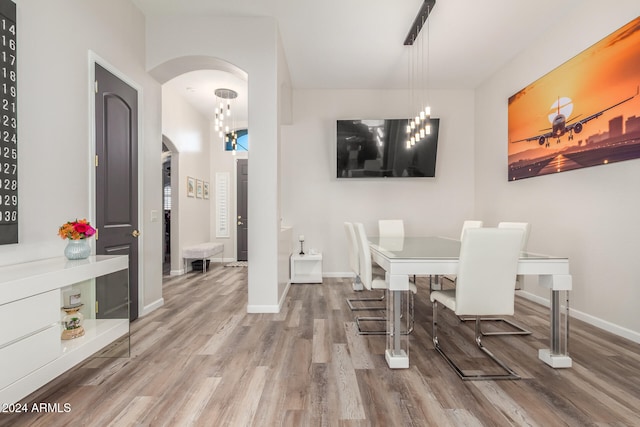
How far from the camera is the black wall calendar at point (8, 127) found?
181 cm

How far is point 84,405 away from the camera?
5.72 ft

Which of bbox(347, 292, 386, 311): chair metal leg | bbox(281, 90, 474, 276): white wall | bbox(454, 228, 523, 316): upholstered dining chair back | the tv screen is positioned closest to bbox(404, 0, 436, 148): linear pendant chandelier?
bbox(281, 90, 474, 276): white wall

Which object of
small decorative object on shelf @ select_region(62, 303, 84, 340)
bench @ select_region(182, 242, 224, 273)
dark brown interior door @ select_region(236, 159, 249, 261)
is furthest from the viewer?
dark brown interior door @ select_region(236, 159, 249, 261)

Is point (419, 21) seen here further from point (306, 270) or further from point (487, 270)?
point (306, 270)

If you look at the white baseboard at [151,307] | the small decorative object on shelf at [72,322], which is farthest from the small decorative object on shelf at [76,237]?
the white baseboard at [151,307]

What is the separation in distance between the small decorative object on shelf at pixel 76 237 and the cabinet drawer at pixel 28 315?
0.40 meters

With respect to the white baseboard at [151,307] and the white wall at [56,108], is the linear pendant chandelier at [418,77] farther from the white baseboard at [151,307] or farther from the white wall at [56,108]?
the white baseboard at [151,307]

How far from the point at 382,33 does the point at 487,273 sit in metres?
3.02

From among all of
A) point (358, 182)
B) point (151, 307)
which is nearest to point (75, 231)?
point (151, 307)

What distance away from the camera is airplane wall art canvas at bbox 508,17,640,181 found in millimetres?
2662

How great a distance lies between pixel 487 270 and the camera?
6.70ft

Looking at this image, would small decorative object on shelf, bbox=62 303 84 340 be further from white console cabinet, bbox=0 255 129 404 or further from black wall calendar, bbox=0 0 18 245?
black wall calendar, bbox=0 0 18 245

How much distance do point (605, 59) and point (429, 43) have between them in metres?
1.78

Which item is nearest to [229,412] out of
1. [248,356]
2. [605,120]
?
[248,356]
